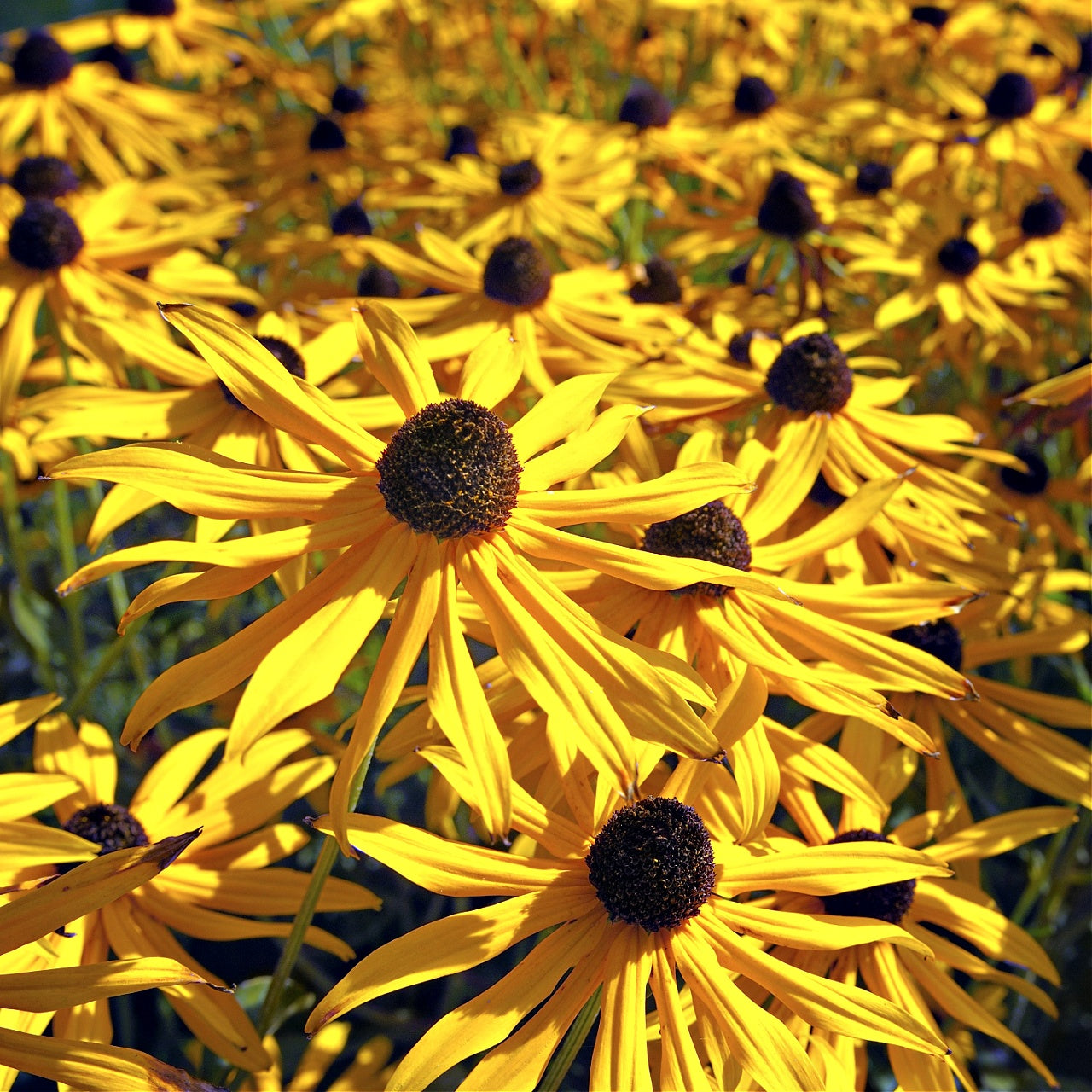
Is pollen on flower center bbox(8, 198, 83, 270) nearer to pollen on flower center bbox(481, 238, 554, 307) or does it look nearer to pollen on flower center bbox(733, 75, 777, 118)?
pollen on flower center bbox(481, 238, 554, 307)

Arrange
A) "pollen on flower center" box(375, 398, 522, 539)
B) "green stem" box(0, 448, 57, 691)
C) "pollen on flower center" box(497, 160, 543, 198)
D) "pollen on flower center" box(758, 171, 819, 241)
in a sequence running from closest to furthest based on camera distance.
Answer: "pollen on flower center" box(375, 398, 522, 539)
"green stem" box(0, 448, 57, 691)
"pollen on flower center" box(758, 171, 819, 241)
"pollen on flower center" box(497, 160, 543, 198)

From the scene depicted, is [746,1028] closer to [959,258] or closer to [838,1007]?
[838,1007]

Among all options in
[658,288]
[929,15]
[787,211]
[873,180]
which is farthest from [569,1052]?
[929,15]

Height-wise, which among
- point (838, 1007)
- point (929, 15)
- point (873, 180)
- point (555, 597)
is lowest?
point (838, 1007)

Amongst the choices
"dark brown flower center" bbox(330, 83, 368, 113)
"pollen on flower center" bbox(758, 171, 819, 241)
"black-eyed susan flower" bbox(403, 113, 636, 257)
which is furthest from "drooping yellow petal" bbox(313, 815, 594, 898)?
"dark brown flower center" bbox(330, 83, 368, 113)

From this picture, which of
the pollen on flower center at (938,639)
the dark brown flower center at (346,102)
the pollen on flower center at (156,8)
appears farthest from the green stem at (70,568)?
the pollen on flower center at (156,8)

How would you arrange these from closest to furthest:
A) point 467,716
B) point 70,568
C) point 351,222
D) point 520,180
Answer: point 467,716
point 70,568
point 520,180
point 351,222
